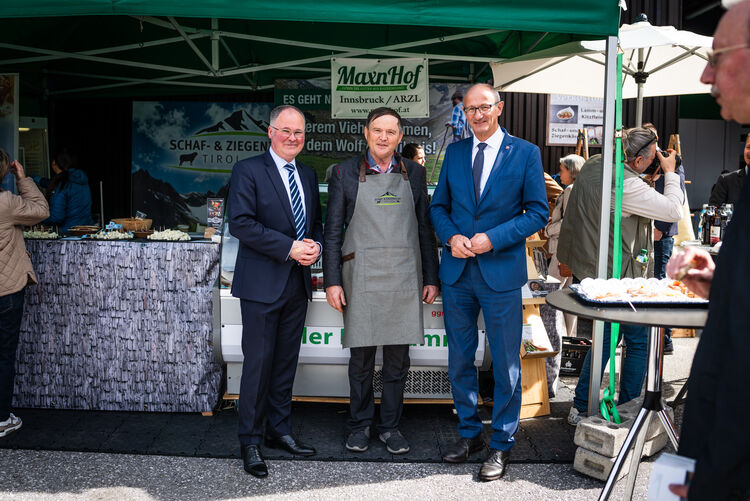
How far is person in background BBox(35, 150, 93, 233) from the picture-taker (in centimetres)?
643

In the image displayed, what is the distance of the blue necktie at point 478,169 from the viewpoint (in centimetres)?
355

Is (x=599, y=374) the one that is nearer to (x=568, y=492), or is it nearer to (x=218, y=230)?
(x=568, y=492)

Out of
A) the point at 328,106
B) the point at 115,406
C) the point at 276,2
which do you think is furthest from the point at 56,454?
the point at 328,106

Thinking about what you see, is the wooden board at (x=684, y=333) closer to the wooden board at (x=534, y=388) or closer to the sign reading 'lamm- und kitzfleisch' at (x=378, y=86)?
the wooden board at (x=534, y=388)

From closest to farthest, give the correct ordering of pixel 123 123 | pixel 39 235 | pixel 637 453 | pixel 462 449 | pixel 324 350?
pixel 637 453
pixel 462 449
pixel 324 350
pixel 39 235
pixel 123 123

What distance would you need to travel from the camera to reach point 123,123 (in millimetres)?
10359

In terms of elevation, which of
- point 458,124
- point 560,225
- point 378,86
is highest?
point 378,86

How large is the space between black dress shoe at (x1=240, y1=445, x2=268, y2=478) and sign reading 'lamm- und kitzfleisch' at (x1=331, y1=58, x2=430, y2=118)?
346 centimetres

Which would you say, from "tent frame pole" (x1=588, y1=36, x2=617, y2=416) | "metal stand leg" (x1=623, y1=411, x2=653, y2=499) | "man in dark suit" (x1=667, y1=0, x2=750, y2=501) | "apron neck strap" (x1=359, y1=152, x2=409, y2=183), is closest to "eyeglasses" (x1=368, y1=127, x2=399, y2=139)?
"apron neck strap" (x1=359, y1=152, x2=409, y2=183)

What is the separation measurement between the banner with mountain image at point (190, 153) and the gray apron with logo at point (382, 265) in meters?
5.55

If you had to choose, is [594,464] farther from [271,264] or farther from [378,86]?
[378,86]

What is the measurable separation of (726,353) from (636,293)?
4.97ft

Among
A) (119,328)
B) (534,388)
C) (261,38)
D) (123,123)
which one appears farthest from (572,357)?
(123,123)

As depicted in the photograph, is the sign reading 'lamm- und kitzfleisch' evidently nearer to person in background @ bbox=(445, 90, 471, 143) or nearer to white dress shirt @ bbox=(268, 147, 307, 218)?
person in background @ bbox=(445, 90, 471, 143)
